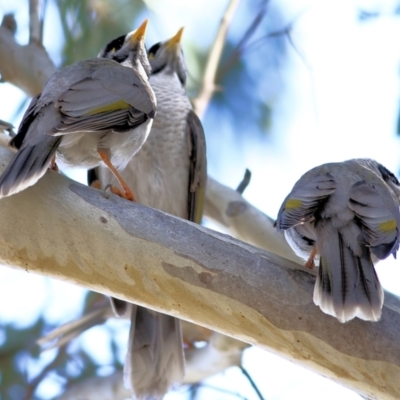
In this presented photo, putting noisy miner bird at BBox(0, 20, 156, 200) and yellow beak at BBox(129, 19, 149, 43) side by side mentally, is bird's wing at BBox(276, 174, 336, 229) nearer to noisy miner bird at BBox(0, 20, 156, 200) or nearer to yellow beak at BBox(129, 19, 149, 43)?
noisy miner bird at BBox(0, 20, 156, 200)

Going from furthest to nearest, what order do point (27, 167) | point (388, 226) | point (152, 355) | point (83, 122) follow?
point (152, 355), point (83, 122), point (388, 226), point (27, 167)

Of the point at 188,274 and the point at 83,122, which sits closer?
the point at 188,274

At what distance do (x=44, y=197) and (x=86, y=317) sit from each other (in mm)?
2567

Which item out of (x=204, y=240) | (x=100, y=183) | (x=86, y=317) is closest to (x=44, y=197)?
(x=204, y=240)

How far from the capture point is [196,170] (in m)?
4.14

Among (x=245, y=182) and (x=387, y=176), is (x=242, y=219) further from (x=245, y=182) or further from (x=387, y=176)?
(x=387, y=176)

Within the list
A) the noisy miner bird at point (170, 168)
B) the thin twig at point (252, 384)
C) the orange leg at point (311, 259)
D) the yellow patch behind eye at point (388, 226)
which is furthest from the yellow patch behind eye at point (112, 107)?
the thin twig at point (252, 384)

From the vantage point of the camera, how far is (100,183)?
161 inches

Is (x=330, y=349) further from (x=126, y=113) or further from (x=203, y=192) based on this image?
(x=203, y=192)

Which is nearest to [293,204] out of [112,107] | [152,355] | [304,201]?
[304,201]

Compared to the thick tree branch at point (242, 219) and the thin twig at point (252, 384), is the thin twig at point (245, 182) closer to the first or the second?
the thick tree branch at point (242, 219)

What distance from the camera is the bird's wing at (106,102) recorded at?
8.58ft

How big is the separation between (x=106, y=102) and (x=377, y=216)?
973 mm

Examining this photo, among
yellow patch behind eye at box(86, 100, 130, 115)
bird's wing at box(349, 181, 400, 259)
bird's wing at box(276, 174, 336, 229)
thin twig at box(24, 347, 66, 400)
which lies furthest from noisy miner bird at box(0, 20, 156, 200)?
thin twig at box(24, 347, 66, 400)
